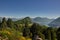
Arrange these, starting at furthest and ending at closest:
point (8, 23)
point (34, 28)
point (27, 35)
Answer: point (8, 23)
point (34, 28)
point (27, 35)

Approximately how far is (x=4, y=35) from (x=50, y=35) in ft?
58.4

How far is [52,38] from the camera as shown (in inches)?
2227

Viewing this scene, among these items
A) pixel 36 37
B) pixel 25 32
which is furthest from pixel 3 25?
pixel 36 37

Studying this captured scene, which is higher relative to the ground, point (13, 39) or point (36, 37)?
point (36, 37)

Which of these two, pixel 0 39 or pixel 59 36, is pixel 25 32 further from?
pixel 0 39

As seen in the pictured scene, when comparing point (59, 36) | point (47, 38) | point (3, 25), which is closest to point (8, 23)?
point (3, 25)

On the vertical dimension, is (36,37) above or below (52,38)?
above

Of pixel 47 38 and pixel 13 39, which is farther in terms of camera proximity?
pixel 47 38

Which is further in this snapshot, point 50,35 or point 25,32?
point 25,32

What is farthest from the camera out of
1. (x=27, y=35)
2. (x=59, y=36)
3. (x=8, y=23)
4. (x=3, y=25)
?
(x=8, y=23)

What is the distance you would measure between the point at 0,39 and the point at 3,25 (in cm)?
3304

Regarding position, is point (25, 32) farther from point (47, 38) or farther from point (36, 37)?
point (36, 37)

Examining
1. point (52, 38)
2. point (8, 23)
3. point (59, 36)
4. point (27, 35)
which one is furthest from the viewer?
point (8, 23)

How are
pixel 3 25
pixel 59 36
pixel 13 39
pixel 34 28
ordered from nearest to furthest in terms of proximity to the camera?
1. pixel 13 39
2. pixel 59 36
3. pixel 34 28
4. pixel 3 25
